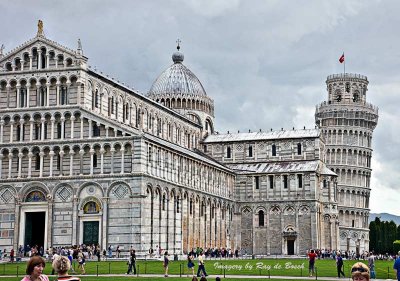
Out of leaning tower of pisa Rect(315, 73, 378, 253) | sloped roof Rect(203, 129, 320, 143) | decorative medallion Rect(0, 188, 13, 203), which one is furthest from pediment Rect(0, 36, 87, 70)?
leaning tower of pisa Rect(315, 73, 378, 253)

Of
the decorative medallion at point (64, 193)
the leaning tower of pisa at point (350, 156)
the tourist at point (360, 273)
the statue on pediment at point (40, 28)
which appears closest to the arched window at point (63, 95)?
the statue on pediment at point (40, 28)

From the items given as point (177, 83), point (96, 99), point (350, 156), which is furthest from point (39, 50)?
point (350, 156)

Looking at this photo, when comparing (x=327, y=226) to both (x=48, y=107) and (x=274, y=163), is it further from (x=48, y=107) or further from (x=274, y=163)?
(x=48, y=107)

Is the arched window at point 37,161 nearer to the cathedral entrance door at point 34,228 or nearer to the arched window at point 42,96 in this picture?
the cathedral entrance door at point 34,228

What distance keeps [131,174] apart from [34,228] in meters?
10.9

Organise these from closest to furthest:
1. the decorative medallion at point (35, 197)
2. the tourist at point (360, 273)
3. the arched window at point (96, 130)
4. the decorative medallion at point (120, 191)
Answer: the tourist at point (360, 273)
the decorative medallion at point (120, 191)
the arched window at point (96, 130)
the decorative medallion at point (35, 197)

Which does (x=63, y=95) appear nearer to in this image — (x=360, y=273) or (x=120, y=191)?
(x=120, y=191)

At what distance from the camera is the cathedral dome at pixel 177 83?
325ft

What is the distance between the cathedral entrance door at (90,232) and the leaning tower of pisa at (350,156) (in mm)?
62622

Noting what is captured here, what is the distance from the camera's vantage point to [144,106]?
79938mm

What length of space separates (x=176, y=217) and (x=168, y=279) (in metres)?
31.8

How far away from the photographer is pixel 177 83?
99750mm

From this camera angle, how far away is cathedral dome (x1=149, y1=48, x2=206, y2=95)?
99000 mm

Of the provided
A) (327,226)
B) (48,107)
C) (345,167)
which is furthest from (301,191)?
(48,107)
